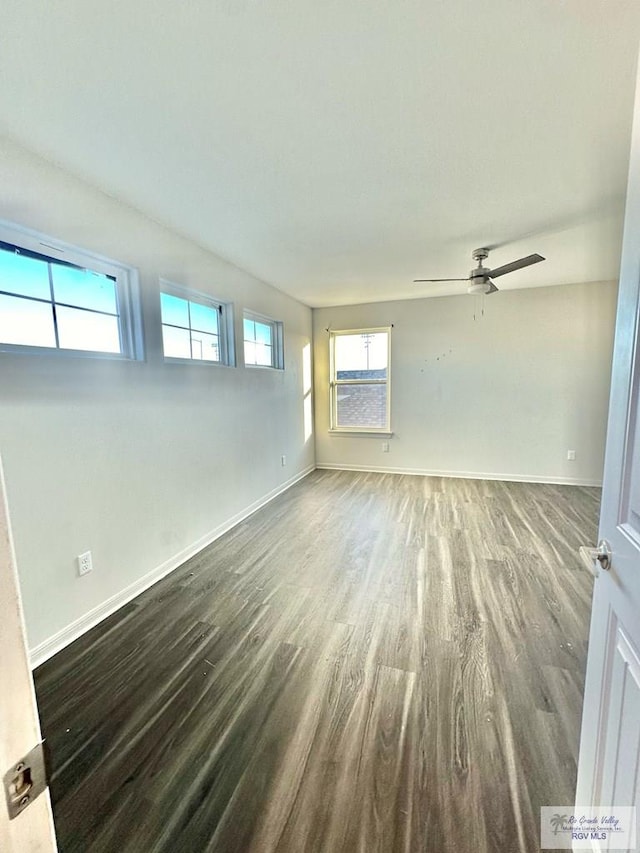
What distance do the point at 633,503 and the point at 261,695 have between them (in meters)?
1.59

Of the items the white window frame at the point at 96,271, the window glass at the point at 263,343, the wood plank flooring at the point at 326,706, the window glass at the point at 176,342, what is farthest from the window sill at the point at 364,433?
the white window frame at the point at 96,271

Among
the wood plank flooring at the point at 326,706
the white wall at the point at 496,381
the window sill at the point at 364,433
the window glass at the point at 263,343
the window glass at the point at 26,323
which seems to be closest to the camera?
the wood plank flooring at the point at 326,706

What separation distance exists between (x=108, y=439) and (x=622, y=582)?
2.37 meters

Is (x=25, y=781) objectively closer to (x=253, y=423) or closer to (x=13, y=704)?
(x=13, y=704)

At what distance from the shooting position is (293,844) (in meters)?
1.08

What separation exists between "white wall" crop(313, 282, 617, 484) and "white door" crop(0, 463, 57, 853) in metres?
5.02

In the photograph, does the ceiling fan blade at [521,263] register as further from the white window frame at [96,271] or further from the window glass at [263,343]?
the white window frame at [96,271]

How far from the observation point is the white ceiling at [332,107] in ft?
3.80

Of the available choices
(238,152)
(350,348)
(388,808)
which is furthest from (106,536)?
(350,348)

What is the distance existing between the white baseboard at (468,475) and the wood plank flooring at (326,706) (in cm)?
205

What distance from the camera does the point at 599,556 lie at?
96 centimetres

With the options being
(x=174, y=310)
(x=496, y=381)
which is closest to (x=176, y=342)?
(x=174, y=310)

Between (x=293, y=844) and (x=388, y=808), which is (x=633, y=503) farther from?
(x=293, y=844)

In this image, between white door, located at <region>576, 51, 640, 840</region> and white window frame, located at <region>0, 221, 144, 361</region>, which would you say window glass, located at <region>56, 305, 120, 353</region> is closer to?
white window frame, located at <region>0, 221, 144, 361</region>
